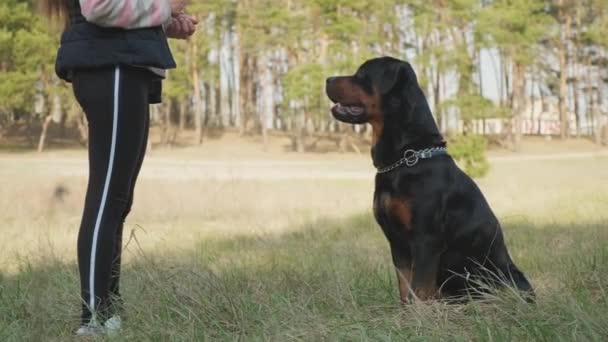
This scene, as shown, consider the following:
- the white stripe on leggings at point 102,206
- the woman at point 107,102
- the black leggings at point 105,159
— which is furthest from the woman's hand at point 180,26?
the white stripe on leggings at point 102,206

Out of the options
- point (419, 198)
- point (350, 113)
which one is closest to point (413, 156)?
point (419, 198)

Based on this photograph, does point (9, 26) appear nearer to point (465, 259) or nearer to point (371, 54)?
point (371, 54)

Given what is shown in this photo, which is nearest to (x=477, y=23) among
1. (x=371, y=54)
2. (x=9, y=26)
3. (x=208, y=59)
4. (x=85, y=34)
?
(x=371, y=54)

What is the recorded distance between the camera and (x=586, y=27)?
43.2 m

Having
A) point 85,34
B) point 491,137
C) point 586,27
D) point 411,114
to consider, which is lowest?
point 491,137

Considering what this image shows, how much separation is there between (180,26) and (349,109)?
86 cm

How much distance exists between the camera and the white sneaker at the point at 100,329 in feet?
9.11

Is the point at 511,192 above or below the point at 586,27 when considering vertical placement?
below

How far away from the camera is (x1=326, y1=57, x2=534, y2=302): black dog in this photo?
3129 millimetres

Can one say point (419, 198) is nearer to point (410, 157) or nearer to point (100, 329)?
point (410, 157)

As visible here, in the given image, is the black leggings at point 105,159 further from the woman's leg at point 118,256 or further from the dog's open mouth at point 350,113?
the dog's open mouth at point 350,113

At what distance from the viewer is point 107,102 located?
9.33ft

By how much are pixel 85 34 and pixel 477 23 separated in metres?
36.3

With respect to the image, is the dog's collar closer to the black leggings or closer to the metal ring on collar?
the metal ring on collar
